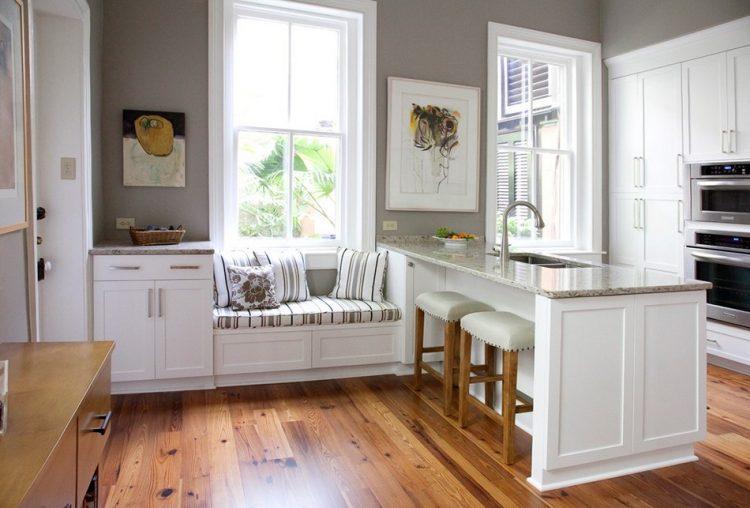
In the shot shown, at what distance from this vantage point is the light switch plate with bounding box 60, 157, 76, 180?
130 inches

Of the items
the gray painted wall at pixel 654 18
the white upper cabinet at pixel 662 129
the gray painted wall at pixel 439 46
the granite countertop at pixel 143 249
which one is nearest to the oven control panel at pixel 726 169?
the white upper cabinet at pixel 662 129

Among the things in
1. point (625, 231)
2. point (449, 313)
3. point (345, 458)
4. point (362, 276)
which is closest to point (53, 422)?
point (345, 458)

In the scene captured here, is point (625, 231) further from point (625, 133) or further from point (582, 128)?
point (582, 128)

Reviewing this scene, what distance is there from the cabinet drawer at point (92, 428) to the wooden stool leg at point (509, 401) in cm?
169

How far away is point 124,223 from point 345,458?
2.24 metres

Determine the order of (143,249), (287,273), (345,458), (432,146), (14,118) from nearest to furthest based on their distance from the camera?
1. (14,118)
2. (345,458)
3. (143,249)
4. (287,273)
5. (432,146)

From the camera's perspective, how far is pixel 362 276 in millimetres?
4230

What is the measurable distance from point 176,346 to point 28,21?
2.05 m

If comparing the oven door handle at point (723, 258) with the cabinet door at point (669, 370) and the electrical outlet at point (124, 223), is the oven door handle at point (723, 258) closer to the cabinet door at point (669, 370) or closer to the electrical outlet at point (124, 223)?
the cabinet door at point (669, 370)

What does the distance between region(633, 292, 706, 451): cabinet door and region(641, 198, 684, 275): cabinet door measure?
223 centimetres

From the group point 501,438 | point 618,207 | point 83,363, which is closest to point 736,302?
point 618,207

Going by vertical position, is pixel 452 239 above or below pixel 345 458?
above

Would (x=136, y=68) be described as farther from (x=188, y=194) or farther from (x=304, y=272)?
(x=304, y=272)

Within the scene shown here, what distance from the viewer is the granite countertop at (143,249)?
11.2 ft
